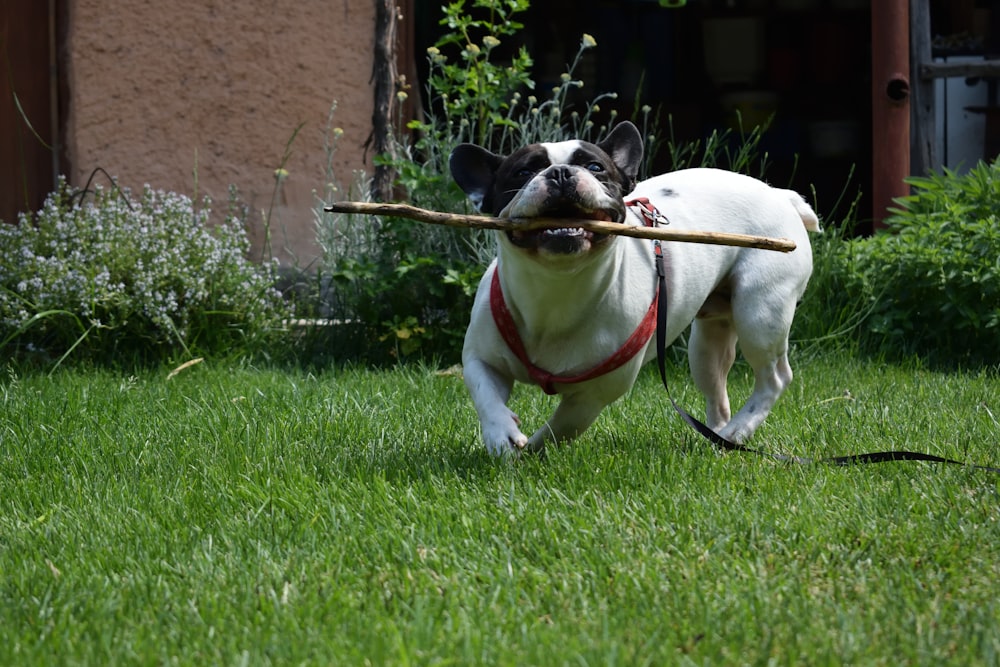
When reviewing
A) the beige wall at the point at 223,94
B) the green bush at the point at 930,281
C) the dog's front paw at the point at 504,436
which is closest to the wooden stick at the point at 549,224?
the dog's front paw at the point at 504,436

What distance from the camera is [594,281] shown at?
10.8 ft

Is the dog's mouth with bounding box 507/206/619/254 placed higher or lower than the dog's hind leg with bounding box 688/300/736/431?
higher

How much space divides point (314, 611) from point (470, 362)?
1334mm

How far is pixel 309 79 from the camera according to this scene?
7.09 meters

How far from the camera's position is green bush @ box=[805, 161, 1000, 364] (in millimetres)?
5750

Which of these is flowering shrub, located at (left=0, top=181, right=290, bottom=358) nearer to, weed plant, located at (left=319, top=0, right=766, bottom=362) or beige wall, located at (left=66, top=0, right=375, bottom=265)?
weed plant, located at (left=319, top=0, right=766, bottom=362)

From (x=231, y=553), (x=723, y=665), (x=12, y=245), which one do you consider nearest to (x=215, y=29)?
(x=12, y=245)

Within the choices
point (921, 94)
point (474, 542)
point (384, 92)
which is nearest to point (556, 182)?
point (474, 542)

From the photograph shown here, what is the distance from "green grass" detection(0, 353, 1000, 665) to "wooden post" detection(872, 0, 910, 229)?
10.2 ft

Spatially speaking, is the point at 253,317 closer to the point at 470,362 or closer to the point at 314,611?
the point at 470,362

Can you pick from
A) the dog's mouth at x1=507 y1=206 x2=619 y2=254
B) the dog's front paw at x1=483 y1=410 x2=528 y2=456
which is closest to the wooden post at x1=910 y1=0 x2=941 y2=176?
the dog's mouth at x1=507 y1=206 x2=619 y2=254

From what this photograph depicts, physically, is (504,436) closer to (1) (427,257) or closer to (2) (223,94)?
(1) (427,257)

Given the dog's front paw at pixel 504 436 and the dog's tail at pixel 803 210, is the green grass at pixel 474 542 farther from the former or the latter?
the dog's tail at pixel 803 210

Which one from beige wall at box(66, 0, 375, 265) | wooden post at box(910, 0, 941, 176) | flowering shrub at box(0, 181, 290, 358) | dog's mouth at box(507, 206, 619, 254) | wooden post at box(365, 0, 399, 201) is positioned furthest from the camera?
wooden post at box(910, 0, 941, 176)
